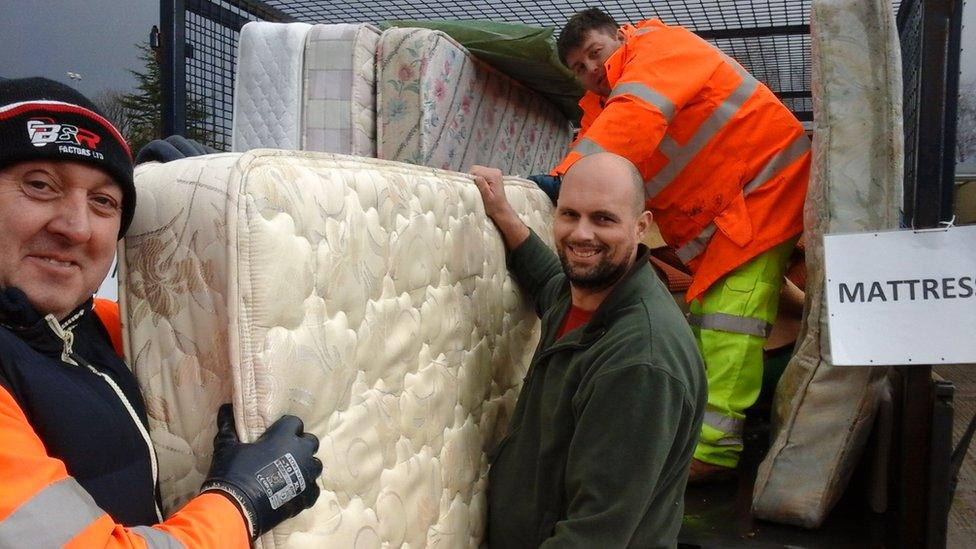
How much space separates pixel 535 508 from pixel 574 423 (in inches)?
6.4

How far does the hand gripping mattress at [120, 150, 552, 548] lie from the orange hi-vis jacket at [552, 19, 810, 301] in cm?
85

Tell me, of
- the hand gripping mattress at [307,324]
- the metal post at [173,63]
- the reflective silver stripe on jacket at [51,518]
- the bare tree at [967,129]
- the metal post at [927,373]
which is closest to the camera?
the reflective silver stripe on jacket at [51,518]

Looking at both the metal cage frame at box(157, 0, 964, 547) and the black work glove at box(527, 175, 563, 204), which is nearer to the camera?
the metal cage frame at box(157, 0, 964, 547)

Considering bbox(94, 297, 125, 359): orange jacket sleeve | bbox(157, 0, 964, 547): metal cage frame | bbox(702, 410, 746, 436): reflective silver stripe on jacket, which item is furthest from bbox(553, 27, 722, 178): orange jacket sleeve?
bbox(94, 297, 125, 359): orange jacket sleeve

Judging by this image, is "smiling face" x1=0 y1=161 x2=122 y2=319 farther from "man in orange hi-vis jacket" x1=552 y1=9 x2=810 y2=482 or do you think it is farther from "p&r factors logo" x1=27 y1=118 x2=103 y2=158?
"man in orange hi-vis jacket" x1=552 y1=9 x2=810 y2=482

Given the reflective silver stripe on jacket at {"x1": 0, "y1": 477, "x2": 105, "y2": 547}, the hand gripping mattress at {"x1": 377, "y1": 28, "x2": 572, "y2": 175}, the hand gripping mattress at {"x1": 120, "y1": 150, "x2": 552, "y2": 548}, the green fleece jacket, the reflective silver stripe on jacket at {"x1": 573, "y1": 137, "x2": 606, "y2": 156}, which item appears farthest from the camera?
the hand gripping mattress at {"x1": 377, "y1": 28, "x2": 572, "y2": 175}

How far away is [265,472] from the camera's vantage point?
854mm

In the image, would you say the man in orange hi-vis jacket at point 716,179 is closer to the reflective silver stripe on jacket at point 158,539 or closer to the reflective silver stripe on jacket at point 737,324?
the reflective silver stripe on jacket at point 737,324

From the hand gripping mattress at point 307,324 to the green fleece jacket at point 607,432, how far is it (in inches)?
6.5

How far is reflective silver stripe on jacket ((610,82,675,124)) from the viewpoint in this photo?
6.14ft

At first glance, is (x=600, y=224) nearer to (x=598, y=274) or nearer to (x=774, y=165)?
(x=598, y=274)

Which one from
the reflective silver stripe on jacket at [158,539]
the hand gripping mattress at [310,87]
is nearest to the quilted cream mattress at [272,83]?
the hand gripping mattress at [310,87]

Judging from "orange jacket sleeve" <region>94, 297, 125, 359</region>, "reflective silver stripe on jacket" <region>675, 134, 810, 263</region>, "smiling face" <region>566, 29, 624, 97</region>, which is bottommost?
"orange jacket sleeve" <region>94, 297, 125, 359</region>

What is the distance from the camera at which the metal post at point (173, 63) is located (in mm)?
2146
